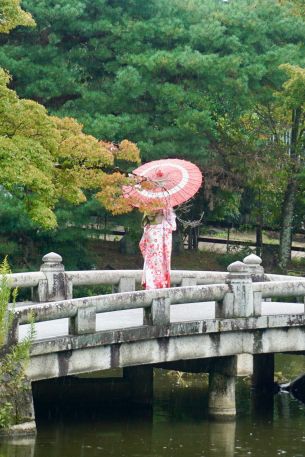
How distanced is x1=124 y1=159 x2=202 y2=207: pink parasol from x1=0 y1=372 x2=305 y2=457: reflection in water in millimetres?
3269

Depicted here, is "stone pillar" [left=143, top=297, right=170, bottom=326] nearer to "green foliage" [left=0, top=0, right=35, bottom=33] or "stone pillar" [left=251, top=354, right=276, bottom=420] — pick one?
"stone pillar" [left=251, top=354, right=276, bottom=420]

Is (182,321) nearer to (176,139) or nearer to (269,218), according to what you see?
(176,139)

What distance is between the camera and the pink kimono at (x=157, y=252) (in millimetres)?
22922

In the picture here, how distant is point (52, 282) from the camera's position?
22422 millimetres

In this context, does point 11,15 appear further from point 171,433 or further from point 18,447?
point 18,447

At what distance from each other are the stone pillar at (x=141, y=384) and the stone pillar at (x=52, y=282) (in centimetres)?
167

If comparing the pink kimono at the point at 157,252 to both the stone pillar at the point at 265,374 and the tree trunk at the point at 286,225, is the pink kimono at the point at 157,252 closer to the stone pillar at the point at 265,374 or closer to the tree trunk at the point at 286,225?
the stone pillar at the point at 265,374

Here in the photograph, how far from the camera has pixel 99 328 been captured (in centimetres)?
2050

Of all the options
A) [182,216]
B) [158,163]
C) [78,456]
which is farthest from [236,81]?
[78,456]

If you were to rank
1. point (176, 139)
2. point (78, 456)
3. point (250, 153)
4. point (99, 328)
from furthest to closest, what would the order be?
point (250, 153) → point (176, 139) → point (99, 328) → point (78, 456)

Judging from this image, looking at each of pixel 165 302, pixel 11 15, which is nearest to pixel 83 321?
pixel 165 302

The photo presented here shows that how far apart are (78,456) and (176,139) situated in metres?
19.3

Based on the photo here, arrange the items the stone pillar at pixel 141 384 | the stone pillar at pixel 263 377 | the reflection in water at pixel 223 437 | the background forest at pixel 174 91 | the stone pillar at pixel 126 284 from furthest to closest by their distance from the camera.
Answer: the background forest at pixel 174 91
the stone pillar at pixel 263 377
the stone pillar at pixel 126 284
the stone pillar at pixel 141 384
the reflection in water at pixel 223 437

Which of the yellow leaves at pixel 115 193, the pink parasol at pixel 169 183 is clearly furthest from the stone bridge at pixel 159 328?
the pink parasol at pixel 169 183
